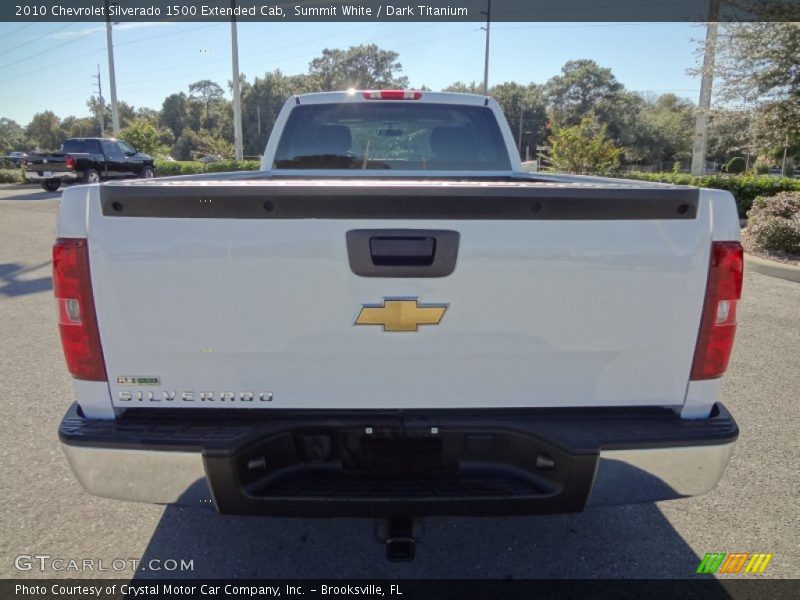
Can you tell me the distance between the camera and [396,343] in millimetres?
1910

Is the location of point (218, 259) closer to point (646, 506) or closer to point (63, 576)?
point (63, 576)

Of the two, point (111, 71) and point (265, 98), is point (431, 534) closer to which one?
point (111, 71)

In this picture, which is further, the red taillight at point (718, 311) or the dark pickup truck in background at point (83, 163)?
the dark pickup truck in background at point (83, 163)

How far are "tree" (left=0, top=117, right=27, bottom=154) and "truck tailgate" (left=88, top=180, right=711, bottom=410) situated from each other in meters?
114

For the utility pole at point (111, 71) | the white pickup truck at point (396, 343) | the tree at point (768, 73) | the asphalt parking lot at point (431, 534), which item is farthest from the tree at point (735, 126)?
the utility pole at point (111, 71)

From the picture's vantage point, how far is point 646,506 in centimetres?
305

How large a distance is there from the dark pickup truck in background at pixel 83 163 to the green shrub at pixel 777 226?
22392 mm

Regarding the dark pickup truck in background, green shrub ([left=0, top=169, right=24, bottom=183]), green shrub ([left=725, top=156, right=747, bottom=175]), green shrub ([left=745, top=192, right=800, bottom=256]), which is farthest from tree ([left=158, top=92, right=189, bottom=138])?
green shrub ([left=745, top=192, right=800, bottom=256])

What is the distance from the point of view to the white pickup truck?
1.85 metres

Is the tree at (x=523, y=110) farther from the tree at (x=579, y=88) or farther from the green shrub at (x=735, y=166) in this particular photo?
the green shrub at (x=735, y=166)

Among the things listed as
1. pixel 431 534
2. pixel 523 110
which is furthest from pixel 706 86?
pixel 523 110

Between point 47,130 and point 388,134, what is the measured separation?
358 feet

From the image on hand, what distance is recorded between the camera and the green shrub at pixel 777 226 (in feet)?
32.5

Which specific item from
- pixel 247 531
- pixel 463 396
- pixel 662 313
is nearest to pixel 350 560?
pixel 247 531
